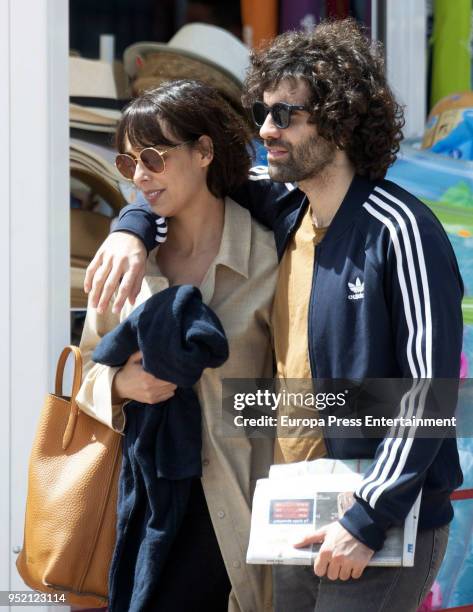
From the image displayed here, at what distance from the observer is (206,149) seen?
7.36 ft

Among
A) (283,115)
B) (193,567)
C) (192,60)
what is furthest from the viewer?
(192,60)

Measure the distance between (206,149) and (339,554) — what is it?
94 cm

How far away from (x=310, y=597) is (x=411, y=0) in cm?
263

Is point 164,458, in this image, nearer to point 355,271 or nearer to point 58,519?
point 58,519

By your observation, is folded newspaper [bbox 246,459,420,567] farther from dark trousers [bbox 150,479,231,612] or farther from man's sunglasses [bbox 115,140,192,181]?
man's sunglasses [bbox 115,140,192,181]

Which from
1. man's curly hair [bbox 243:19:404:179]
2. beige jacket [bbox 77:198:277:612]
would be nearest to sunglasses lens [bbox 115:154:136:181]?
beige jacket [bbox 77:198:277:612]

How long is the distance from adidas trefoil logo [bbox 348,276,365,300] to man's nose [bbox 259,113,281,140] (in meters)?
0.36

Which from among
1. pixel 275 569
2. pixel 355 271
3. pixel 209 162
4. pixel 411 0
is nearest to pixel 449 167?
pixel 411 0

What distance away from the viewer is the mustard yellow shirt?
6.57ft

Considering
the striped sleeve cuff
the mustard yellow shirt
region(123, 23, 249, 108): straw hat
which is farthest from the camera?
region(123, 23, 249, 108): straw hat

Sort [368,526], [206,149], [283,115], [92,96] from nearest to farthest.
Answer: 1. [368,526]
2. [283,115]
3. [206,149]
4. [92,96]

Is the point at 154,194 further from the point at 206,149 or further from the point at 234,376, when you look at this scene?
the point at 234,376

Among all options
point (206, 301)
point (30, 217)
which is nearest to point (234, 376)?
point (206, 301)

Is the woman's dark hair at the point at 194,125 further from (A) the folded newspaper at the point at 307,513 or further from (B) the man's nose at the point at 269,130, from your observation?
(A) the folded newspaper at the point at 307,513
